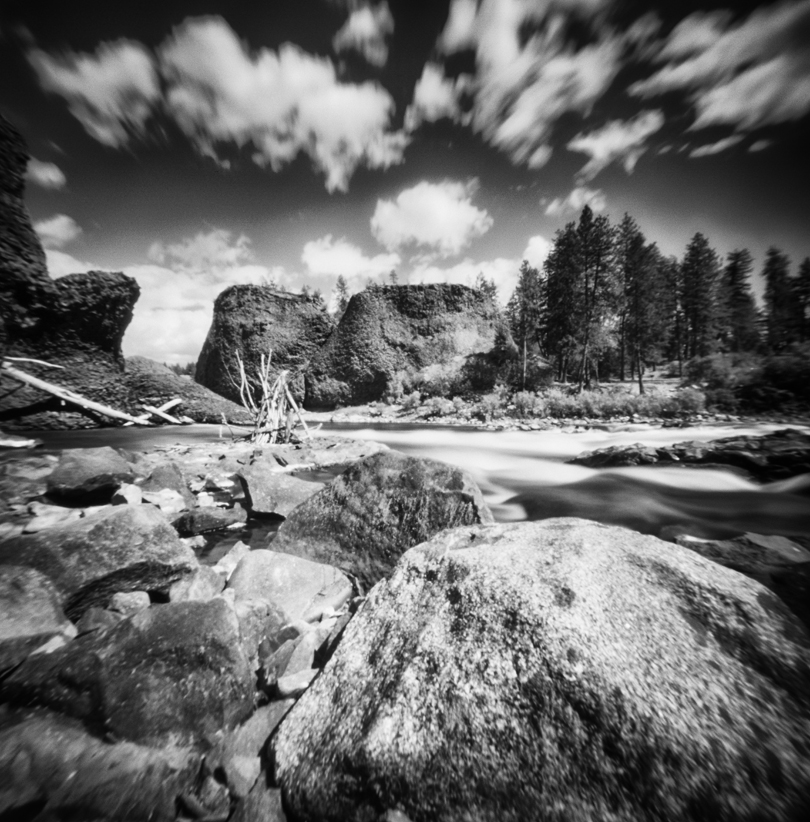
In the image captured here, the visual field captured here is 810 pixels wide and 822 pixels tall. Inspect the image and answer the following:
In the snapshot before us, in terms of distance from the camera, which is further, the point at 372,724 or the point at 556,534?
the point at 556,534

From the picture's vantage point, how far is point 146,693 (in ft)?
5.96

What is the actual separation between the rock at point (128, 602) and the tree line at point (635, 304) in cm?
2905

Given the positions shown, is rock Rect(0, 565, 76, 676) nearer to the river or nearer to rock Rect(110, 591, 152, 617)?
rock Rect(110, 591, 152, 617)

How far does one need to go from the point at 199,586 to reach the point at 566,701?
10.5 feet

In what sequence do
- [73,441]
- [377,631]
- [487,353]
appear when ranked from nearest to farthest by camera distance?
1. [377,631]
2. [73,441]
3. [487,353]

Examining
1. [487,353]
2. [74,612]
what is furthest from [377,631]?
[487,353]

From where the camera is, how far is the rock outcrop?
37.0m

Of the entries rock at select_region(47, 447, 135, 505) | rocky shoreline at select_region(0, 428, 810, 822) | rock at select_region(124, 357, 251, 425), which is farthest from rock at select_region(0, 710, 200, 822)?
rock at select_region(124, 357, 251, 425)

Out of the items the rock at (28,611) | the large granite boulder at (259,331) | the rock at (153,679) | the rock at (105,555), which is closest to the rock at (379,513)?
the rock at (105,555)

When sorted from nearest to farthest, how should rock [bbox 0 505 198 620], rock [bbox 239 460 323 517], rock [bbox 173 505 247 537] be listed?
rock [bbox 0 505 198 620], rock [bbox 173 505 247 537], rock [bbox 239 460 323 517]

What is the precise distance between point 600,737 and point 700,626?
78 cm

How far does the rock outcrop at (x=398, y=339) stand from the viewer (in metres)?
37.0

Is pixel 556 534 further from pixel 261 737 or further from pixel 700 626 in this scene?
pixel 261 737

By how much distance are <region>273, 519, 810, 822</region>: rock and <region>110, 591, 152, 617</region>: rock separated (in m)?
1.97
